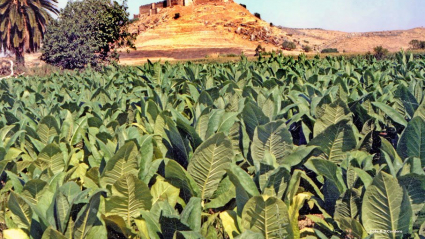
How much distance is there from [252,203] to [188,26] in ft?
298

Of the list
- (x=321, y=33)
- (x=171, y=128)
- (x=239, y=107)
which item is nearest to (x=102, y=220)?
(x=171, y=128)

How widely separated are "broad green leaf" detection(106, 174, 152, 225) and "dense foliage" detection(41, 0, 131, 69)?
2384 centimetres

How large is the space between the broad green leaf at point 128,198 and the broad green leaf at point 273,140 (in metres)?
0.61

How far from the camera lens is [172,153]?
243 centimetres

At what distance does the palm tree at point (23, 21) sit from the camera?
3484cm

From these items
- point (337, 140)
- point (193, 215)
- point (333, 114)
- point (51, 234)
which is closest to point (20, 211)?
point (51, 234)

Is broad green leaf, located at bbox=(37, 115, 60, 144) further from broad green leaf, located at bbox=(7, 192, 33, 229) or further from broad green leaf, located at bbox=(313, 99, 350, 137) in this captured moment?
broad green leaf, located at bbox=(313, 99, 350, 137)

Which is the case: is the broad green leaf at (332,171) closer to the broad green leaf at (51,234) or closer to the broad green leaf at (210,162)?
the broad green leaf at (210,162)

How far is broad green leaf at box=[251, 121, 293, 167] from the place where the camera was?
2.15 metres

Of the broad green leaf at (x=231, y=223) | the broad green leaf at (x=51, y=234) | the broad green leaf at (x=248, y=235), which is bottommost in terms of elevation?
the broad green leaf at (x=231, y=223)

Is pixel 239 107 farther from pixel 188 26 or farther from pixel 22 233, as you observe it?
pixel 188 26

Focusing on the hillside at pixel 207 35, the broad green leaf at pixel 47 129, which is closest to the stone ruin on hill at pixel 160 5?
the hillside at pixel 207 35

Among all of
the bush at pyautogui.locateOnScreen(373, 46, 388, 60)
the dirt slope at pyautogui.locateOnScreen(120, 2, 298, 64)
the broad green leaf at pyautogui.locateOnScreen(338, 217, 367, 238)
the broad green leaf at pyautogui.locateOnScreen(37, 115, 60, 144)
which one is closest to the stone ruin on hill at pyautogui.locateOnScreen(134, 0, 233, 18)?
the dirt slope at pyautogui.locateOnScreen(120, 2, 298, 64)

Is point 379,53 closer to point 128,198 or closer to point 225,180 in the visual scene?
point 225,180
